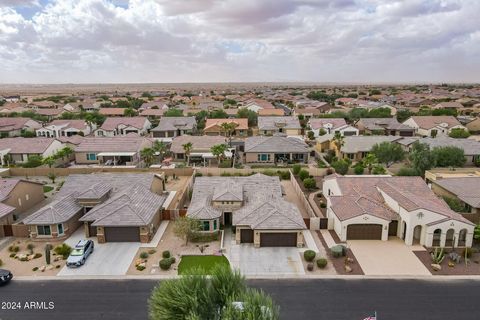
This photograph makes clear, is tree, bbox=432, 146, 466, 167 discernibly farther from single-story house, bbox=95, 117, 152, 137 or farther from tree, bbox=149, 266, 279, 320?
single-story house, bbox=95, 117, 152, 137

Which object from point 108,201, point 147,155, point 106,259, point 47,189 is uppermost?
point 147,155

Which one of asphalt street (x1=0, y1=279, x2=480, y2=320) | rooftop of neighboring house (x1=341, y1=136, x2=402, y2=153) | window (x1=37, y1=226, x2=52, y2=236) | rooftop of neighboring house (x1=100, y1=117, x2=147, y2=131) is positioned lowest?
asphalt street (x1=0, y1=279, x2=480, y2=320)

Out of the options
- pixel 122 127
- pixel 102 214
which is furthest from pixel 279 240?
pixel 122 127

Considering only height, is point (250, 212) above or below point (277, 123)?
below

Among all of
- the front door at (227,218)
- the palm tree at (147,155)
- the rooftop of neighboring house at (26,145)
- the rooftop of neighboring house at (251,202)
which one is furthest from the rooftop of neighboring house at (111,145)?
the front door at (227,218)

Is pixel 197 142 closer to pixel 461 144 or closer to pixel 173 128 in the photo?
pixel 173 128

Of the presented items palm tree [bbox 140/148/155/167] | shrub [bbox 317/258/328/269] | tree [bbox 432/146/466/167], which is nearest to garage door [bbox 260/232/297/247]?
shrub [bbox 317/258/328/269]

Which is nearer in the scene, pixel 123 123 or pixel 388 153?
pixel 388 153
